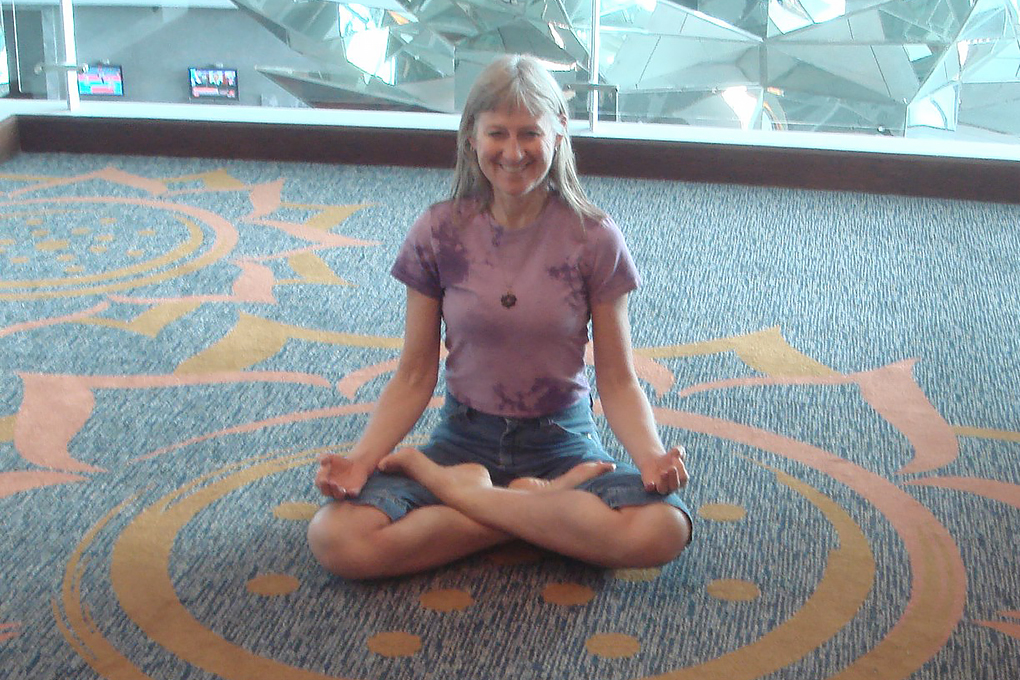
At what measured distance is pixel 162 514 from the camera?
1.48m

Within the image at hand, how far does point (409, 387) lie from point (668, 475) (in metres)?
0.37

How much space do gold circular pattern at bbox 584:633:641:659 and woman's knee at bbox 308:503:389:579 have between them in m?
0.26

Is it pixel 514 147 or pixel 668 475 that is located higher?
pixel 514 147

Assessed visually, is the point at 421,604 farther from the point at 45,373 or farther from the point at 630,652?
the point at 45,373

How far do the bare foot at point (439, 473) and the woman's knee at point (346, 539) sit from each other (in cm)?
8

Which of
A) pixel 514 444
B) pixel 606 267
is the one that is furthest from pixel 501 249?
pixel 514 444

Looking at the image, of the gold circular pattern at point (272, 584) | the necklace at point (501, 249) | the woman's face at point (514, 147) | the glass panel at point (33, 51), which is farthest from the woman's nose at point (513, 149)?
the glass panel at point (33, 51)

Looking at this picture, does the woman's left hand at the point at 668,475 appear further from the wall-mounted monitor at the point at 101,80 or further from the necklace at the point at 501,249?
the wall-mounted monitor at the point at 101,80

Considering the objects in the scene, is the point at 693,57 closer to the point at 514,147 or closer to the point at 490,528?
the point at 514,147

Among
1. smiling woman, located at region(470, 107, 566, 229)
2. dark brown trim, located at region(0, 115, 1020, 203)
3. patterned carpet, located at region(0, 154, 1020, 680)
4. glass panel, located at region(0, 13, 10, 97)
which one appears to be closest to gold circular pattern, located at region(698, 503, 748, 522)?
patterned carpet, located at region(0, 154, 1020, 680)

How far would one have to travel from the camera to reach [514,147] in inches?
54.1

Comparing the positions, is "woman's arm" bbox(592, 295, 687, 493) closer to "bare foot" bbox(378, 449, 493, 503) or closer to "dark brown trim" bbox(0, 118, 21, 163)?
"bare foot" bbox(378, 449, 493, 503)

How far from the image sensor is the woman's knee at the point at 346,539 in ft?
4.26

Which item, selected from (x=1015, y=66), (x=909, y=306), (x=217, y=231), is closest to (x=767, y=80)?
(x=1015, y=66)
